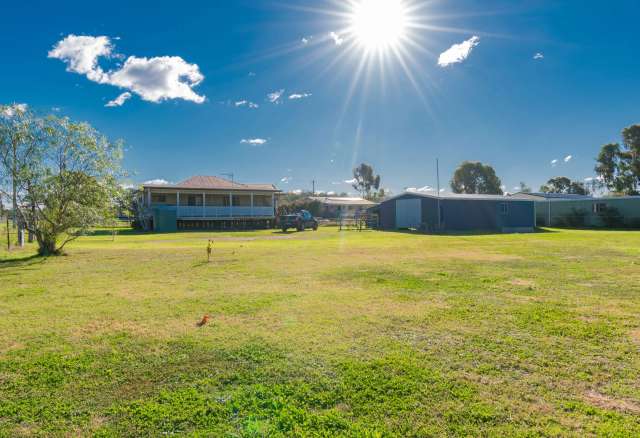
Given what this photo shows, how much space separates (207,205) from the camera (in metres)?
34.7

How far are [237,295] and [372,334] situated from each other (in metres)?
3.19

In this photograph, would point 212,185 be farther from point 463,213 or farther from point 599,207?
point 599,207

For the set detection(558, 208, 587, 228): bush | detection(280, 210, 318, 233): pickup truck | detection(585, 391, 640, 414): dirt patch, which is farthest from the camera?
detection(558, 208, 587, 228): bush

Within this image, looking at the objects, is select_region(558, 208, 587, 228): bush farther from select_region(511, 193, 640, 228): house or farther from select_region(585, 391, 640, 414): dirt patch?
select_region(585, 391, 640, 414): dirt patch

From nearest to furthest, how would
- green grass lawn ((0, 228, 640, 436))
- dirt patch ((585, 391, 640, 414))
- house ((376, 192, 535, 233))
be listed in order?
green grass lawn ((0, 228, 640, 436)) < dirt patch ((585, 391, 640, 414)) < house ((376, 192, 535, 233))

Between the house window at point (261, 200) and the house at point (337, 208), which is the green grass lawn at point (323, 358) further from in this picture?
the house at point (337, 208)

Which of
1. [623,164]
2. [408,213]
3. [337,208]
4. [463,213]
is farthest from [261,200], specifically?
[623,164]

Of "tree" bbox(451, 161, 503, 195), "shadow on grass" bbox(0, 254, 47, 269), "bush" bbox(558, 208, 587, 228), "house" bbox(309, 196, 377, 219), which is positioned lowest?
"shadow on grass" bbox(0, 254, 47, 269)

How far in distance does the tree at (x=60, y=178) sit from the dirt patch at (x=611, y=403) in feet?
49.7

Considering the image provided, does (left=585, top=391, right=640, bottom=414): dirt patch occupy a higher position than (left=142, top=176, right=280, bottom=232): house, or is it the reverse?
(left=142, top=176, right=280, bottom=232): house

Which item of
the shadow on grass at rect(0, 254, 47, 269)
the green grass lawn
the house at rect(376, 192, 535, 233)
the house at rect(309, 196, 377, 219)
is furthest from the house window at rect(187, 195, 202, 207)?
the green grass lawn

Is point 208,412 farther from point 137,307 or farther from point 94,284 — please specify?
point 94,284

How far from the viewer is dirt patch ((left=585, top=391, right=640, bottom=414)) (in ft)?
9.64

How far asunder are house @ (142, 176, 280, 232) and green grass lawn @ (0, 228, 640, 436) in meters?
24.3
